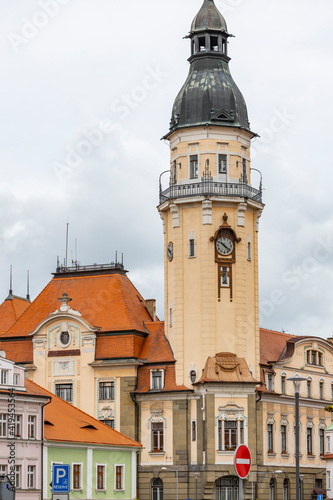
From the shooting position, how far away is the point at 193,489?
255ft

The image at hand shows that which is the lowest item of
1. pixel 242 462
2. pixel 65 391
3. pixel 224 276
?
pixel 242 462

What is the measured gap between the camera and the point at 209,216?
81188mm

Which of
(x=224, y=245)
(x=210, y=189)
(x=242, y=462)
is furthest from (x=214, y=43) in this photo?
(x=242, y=462)

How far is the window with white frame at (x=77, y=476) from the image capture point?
6606cm

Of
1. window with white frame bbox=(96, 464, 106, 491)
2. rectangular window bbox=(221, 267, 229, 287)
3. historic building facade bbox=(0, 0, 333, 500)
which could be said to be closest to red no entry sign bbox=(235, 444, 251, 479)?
window with white frame bbox=(96, 464, 106, 491)

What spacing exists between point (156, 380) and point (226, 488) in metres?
10.0

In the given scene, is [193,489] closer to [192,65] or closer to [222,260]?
[222,260]

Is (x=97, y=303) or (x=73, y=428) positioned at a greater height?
(x=97, y=303)

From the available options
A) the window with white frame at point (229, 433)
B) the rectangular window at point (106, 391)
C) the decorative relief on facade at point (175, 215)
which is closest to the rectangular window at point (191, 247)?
the decorative relief on facade at point (175, 215)

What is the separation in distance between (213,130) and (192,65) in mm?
6898

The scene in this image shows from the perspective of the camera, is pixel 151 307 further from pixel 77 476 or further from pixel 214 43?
pixel 77 476

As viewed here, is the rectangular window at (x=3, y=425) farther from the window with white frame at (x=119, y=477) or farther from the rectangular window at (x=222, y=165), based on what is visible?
the rectangular window at (x=222, y=165)

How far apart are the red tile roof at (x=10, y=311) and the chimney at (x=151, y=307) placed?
1340 cm

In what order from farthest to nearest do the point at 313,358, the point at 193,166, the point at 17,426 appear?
the point at 313,358 → the point at 193,166 → the point at 17,426
